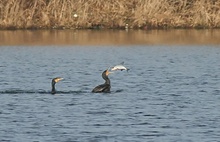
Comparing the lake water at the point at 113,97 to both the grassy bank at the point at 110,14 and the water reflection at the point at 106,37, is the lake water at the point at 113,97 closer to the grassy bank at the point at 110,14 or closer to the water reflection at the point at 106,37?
A: the water reflection at the point at 106,37

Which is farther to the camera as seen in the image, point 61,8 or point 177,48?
point 61,8

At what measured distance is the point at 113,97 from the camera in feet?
74.2

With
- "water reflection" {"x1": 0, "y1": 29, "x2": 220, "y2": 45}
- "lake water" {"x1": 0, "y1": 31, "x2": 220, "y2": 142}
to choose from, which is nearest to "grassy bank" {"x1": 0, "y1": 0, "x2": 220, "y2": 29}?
"water reflection" {"x1": 0, "y1": 29, "x2": 220, "y2": 45}

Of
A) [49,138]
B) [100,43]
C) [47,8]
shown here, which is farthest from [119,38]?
[49,138]

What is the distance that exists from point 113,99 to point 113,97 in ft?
1.34

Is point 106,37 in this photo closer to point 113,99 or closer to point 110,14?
point 110,14

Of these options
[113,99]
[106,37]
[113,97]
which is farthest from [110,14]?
[113,99]

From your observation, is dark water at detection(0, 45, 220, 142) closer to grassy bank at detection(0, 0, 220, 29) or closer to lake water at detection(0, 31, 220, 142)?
lake water at detection(0, 31, 220, 142)

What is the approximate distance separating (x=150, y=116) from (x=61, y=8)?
25195 mm

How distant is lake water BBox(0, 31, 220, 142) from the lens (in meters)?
17.4

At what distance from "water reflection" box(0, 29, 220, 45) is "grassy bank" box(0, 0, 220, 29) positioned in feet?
1.74

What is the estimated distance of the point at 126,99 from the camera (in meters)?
22.1

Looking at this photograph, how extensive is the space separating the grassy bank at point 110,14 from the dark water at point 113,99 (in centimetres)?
776

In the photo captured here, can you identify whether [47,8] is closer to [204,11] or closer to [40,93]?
[204,11]
